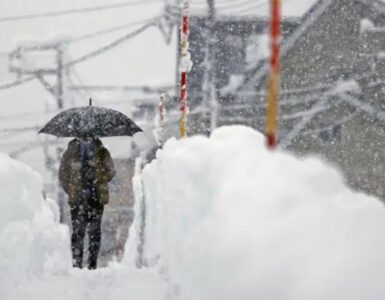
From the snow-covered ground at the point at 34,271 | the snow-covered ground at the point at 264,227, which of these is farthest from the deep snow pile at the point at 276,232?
the snow-covered ground at the point at 34,271

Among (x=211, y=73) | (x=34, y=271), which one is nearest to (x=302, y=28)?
(x=211, y=73)

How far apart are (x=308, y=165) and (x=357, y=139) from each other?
1844 centimetres

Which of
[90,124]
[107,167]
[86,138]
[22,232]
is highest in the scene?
[90,124]

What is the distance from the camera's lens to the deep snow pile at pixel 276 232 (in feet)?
12.5

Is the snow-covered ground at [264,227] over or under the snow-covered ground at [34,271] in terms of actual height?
over

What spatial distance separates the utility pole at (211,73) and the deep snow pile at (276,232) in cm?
1544

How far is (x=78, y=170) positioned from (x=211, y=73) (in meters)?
13.7

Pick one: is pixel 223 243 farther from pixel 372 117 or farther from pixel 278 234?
pixel 372 117

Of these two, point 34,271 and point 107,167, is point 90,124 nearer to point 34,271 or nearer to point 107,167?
point 107,167

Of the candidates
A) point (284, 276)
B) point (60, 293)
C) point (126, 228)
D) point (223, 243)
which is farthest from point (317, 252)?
point (126, 228)

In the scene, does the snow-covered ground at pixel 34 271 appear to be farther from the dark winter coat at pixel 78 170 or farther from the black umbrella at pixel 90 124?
the black umbrella at pixel 90 124

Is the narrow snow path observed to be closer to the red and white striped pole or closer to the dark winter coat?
the dark winter coat

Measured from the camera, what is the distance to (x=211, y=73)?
21781 mm

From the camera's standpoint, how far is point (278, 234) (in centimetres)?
387
